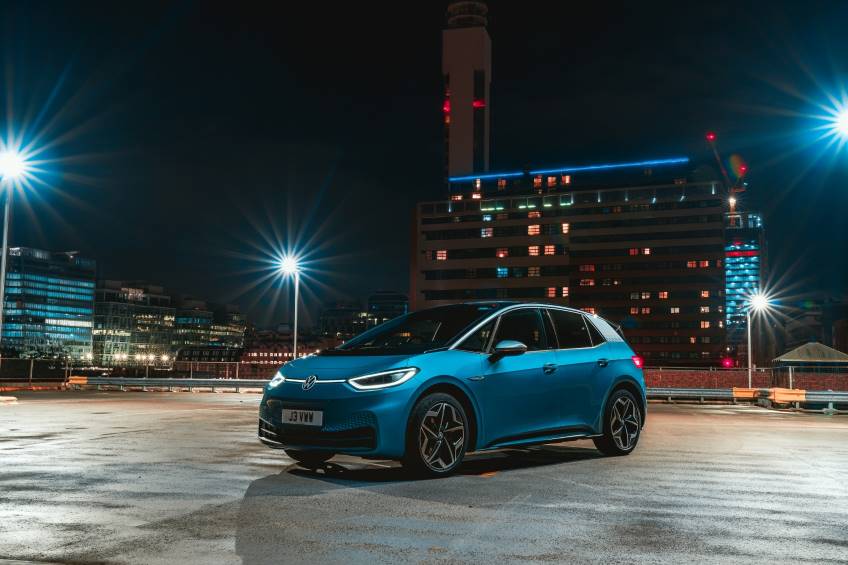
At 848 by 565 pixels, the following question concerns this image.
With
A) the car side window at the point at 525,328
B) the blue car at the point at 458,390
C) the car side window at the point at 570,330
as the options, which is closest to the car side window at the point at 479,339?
the blue car at the point at 458,390

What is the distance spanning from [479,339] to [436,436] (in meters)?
1.22

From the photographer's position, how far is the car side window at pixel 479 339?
305 inches

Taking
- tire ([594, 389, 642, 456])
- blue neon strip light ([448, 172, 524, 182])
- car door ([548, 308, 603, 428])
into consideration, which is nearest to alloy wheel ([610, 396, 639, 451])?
tire ([594, 389, 642, 456])

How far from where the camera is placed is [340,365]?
724 centimetres

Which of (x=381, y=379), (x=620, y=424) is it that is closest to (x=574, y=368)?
(x=620, y=424)

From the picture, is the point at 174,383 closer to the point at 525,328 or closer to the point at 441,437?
the point at 525,328

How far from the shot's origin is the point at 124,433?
475 inches

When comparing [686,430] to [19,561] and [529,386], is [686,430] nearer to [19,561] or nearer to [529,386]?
[529,386]

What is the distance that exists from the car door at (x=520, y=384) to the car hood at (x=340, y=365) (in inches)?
38.3

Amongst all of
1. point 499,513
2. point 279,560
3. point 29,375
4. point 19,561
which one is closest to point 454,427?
point 499,513

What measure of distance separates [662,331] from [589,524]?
125937 millimetres

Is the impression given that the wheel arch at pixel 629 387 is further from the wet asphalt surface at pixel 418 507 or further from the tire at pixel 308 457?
the tire at pixel 308 457

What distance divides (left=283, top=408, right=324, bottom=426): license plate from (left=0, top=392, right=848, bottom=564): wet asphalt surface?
1.75 ft

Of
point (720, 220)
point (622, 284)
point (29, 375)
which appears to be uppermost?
point (720, 220)
